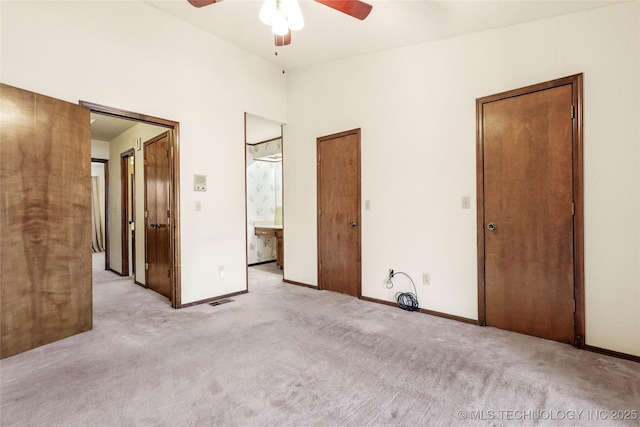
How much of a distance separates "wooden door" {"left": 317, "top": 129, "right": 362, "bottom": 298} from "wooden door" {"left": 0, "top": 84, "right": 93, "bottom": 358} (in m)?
2.56

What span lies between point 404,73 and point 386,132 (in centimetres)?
65

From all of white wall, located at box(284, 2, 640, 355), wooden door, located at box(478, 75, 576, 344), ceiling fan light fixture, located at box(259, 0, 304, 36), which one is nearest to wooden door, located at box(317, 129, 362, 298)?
white wall, located at box(284, 2, 640, 355)

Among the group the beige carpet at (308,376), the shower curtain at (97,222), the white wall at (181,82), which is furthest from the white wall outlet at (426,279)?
the shower curtain at (97,222)

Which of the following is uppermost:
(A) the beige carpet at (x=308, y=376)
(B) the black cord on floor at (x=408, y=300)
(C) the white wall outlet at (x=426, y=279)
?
(C) the white wall outlet at (x=426, y=279)

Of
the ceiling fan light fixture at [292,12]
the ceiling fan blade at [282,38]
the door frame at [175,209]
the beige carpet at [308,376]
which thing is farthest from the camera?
the door frame at [175,209]

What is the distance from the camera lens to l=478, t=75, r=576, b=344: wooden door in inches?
99.5

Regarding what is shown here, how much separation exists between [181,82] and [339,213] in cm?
238

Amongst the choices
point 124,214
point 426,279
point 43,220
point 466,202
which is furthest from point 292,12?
point 124,214

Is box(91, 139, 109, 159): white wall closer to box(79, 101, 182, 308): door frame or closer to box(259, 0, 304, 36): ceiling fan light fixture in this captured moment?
box(79, 101, 182, 308): door frame

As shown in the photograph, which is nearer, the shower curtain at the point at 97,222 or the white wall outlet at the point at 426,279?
the white wall outlet at the point at 426,279

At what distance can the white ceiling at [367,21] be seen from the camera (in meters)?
2.59

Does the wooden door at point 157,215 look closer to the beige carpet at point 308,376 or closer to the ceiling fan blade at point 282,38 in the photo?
the beige carpet at point 308,376

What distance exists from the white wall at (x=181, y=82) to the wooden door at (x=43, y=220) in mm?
289

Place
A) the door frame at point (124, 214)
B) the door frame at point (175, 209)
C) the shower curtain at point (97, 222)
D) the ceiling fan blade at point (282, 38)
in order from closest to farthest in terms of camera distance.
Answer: the ceiling fan blade at point (282, 38), the door frame at point (175, 209), the door frame at point (124, 214), the shower curtain at point (97, 222)
